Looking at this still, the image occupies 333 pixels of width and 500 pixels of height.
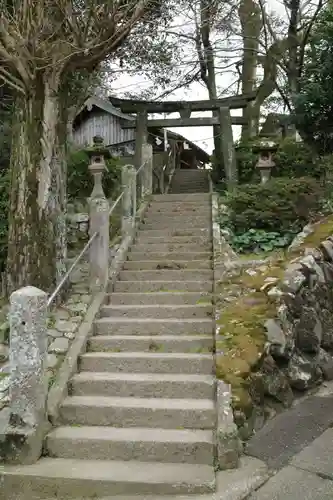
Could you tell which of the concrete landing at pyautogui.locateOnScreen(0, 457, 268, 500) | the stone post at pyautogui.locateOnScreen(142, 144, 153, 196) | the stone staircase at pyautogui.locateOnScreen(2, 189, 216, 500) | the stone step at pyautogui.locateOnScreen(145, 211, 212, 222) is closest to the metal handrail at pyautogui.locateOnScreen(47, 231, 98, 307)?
the stone staircase at pyautogui.locateOnScreen(2, 189, 216, 500)

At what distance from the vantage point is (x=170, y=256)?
285 inches

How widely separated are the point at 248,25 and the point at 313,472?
1568 centimetres

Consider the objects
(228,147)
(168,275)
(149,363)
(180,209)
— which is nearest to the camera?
(149,363)

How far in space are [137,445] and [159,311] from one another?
2052 mm

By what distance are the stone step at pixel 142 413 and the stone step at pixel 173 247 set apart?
11.4 feet

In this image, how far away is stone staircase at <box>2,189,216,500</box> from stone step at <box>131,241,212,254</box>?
31.2 inches

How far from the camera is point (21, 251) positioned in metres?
5.79

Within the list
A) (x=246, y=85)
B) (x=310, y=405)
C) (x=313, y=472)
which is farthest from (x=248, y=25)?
(x=313, y=472)

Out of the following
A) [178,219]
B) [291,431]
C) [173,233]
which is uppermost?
[178,219]

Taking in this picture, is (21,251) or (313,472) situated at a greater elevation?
(21,251)

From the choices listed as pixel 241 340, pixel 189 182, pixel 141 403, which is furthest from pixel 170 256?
pixel 189 182

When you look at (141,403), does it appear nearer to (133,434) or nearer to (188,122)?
(133,434)

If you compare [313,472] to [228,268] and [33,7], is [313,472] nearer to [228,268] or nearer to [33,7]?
[228,268]

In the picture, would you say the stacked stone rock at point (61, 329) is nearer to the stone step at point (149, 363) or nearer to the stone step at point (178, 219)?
the stone step at point (149, 363)
